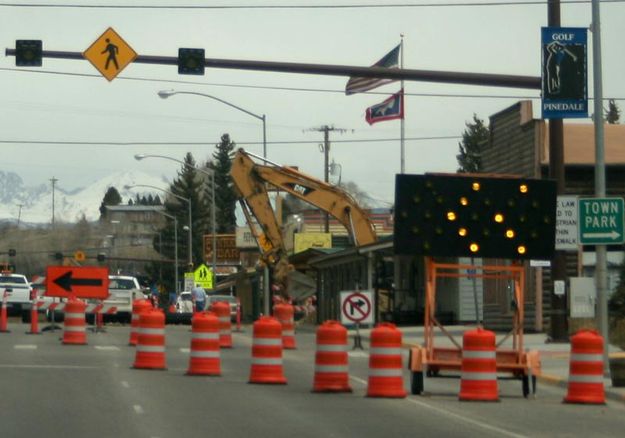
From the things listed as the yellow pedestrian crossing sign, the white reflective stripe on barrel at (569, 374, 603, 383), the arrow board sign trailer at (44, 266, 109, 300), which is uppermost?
the yellow pedestrian crossing sign

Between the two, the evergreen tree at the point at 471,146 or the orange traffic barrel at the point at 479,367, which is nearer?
Answer: the orange traffic barrel at the point at 479,367

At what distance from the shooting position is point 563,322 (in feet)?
105

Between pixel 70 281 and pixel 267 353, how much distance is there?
15567 mm

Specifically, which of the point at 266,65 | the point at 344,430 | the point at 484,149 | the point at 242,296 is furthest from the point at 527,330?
the point at 242,296

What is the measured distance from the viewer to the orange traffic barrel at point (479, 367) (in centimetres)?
1875

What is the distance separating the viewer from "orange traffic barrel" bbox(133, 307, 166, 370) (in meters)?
23.6

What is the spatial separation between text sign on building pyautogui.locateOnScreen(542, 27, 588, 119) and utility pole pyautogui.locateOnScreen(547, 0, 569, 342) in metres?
6.30

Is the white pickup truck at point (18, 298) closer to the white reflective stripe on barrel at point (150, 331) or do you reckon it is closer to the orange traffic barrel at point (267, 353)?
the white reflective stripe on barrel at point (150, 331)

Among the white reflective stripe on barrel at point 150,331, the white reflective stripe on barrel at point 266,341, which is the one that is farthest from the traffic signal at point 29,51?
the white reflective stripe on barrel at point 266,341

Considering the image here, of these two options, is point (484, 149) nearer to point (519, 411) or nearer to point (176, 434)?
point (519, 411)

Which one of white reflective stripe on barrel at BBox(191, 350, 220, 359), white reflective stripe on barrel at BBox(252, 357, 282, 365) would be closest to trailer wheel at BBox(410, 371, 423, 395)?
white reflective stripe on barrel at BBox(252, 357, 282, 365)

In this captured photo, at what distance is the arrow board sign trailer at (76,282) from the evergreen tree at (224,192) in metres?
95.3

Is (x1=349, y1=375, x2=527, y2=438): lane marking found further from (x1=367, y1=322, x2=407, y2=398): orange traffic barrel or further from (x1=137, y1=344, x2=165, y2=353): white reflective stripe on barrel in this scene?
(x1=137, y1=344, x2=165, y2=353): white reflective stripe on barrel

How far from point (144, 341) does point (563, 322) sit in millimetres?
12103
